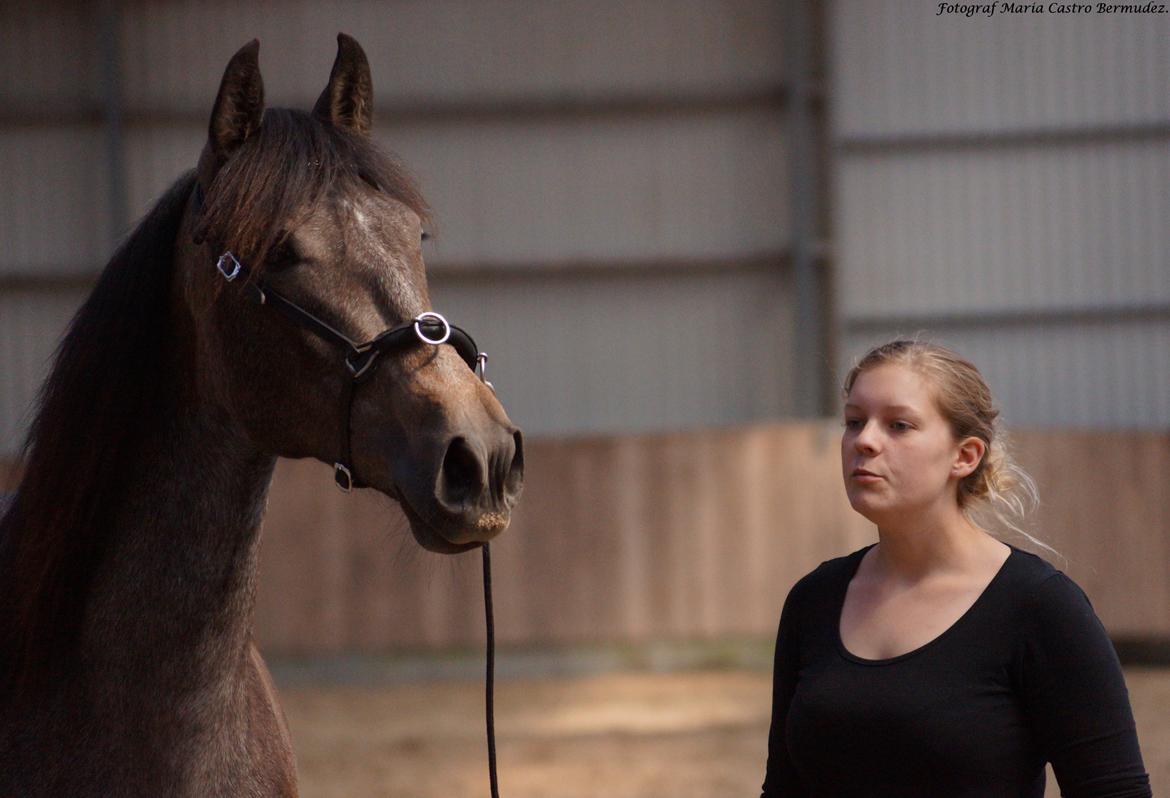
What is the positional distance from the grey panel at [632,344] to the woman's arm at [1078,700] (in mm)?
6664

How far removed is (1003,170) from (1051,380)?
4.49 feet

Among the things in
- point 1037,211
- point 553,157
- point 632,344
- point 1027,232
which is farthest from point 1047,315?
point 553,157

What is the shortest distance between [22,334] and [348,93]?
6803mm

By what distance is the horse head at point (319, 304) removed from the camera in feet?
5.29

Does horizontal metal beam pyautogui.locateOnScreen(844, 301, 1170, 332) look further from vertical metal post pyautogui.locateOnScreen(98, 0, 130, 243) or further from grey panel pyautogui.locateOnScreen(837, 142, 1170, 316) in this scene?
vertical metal post pyautogui.locateOnScreen(98, 0, 130, 243)

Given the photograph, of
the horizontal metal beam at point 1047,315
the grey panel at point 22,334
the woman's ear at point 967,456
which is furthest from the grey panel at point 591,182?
the woman's ear at point 967,456

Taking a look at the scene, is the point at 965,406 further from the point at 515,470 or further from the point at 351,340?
the point at 351,340

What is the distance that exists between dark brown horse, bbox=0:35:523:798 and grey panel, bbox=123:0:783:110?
256 inches

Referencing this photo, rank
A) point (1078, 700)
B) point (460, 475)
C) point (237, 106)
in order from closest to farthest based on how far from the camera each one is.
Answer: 1. point (1078, 700)
2. point (460, 475)
3. point (237, 106)

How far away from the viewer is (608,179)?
26.8ft

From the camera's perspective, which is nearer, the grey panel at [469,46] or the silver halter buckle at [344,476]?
the silver halter buckle at [344,476]

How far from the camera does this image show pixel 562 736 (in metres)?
6.47

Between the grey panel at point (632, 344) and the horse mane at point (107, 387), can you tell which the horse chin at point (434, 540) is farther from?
the grey panel at point (632, 344)

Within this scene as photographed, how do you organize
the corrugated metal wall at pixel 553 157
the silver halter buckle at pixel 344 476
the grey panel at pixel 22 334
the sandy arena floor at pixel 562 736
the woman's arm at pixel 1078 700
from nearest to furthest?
the woman's arm at pixel 1078 700, the silver halter buckle at pixel 344 476, the sandy arena floor at pixel 562 736, the grey panel at pixel 22 334, the corrugated metal wall at pixel 553 157
